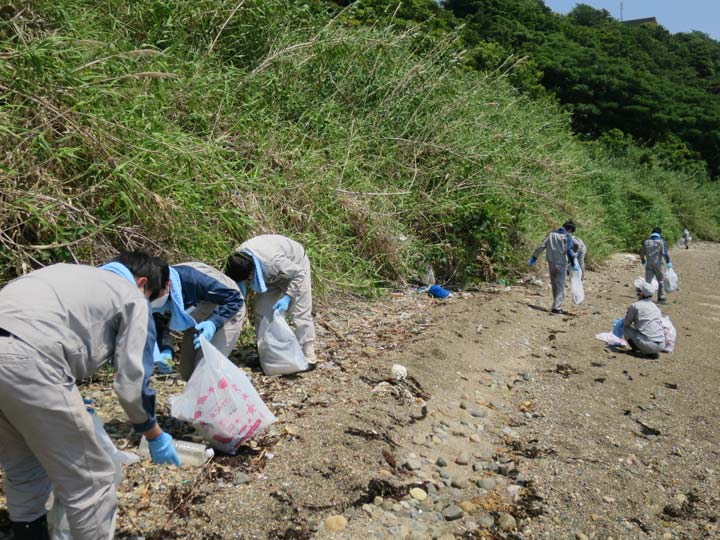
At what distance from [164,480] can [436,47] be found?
9222mm

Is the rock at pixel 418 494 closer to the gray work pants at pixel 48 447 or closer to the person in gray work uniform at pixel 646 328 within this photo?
the gray work pants at pixel 48 447

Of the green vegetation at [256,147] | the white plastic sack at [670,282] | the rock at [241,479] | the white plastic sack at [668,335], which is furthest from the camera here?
the white plastic sack at [670,282]

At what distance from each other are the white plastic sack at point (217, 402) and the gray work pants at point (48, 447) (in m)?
0.93

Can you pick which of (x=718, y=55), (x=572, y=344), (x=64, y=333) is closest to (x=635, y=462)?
(x=572, y=344)

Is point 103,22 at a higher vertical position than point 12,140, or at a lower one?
higher

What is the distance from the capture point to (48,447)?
193 centimetres

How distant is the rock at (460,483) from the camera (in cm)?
338

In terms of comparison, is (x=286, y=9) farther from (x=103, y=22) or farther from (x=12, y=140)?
(x=12, y=140)

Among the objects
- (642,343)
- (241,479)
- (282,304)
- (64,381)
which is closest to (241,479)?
(241,479)

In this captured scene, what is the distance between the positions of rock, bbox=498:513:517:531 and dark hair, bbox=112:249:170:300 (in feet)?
6.86

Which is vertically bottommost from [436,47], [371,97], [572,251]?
[572,251]

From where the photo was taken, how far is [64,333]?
6.29ft

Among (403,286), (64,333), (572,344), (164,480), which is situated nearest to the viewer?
(64,333)

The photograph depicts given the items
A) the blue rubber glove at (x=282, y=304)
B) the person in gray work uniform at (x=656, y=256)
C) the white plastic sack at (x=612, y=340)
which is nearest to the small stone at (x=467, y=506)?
the blue rubber glove at (x=282, y=304)
